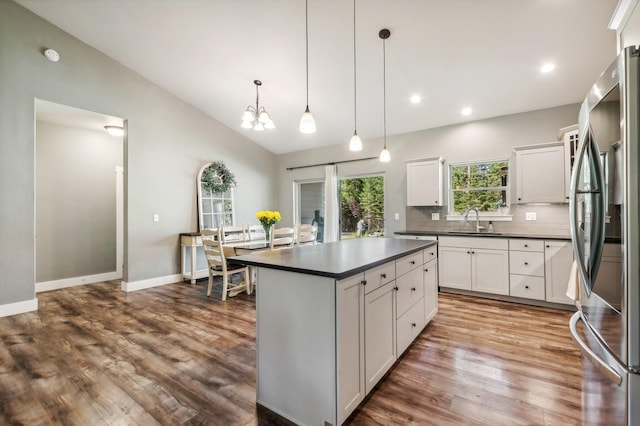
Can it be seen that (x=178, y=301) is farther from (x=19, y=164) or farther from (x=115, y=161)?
(x=115, y=161)

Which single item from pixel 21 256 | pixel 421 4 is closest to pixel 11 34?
pixel 21 256

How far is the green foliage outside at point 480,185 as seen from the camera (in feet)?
14.8

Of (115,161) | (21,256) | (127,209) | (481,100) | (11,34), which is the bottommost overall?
(21,256)

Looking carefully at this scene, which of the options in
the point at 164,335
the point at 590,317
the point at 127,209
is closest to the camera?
the point at 590,317

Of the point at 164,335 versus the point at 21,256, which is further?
the point at 21,256

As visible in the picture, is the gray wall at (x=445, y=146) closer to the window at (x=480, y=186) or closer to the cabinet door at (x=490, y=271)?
the window at (x=480, y=186)

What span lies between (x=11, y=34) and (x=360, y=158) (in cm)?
523

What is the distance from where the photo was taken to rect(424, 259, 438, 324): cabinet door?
292 cm

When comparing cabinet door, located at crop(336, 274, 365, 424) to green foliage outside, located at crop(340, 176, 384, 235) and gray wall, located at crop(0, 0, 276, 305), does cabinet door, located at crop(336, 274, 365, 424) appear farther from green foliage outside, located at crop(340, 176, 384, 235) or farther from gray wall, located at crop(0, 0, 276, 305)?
gray wall, located at crop(0, 0, 276, 305)

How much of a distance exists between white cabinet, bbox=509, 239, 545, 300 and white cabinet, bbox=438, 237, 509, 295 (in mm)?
69

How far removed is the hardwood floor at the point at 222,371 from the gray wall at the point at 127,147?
1.15 metres

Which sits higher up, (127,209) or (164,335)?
(127,209)

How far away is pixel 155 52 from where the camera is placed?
13.6ft

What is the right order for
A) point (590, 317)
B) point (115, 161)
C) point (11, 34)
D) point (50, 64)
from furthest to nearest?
point (115, 161) → point (50, 64) → point (11, 34) → point (590, 317)
